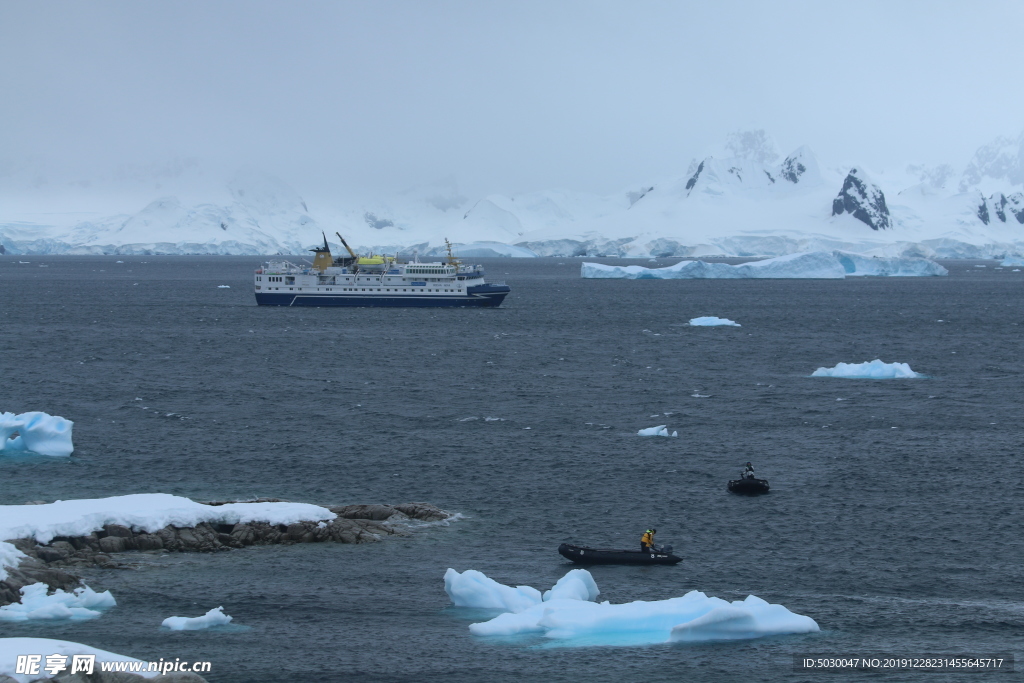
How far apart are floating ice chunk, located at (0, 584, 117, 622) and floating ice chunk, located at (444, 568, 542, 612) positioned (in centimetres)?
798

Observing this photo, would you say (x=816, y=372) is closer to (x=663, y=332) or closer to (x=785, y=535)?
(x=663, y=332)

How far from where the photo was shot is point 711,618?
80.4 ft

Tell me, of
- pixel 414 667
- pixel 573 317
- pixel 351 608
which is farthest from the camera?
pixel 573 317

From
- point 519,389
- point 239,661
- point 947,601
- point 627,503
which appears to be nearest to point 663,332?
point 519,389

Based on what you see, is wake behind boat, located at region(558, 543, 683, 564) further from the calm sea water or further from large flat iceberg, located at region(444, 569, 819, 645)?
large flat iceberg, located at region(444, 569, 819, 645)

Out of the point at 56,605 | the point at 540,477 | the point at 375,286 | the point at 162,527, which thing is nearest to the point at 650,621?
the point at 56,605

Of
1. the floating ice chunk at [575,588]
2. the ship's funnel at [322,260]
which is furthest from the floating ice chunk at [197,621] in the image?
the ship's funnel at [322,260]

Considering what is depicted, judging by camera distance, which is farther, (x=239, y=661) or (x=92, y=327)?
(x=92, y=327)

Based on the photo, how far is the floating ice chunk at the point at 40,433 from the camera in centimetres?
4269

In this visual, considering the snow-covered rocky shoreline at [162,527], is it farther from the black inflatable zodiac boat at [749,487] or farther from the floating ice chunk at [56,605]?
the black inflatable zodiac boat at [749,487]

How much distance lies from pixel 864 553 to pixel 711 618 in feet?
27.9

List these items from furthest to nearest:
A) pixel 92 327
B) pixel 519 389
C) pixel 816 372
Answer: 1. pixel 92 327
2. pixel 816 372
3. pixel 519 389

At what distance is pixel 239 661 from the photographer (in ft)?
77.0

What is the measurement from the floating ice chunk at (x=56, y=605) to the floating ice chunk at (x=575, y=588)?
1030 centimetres
